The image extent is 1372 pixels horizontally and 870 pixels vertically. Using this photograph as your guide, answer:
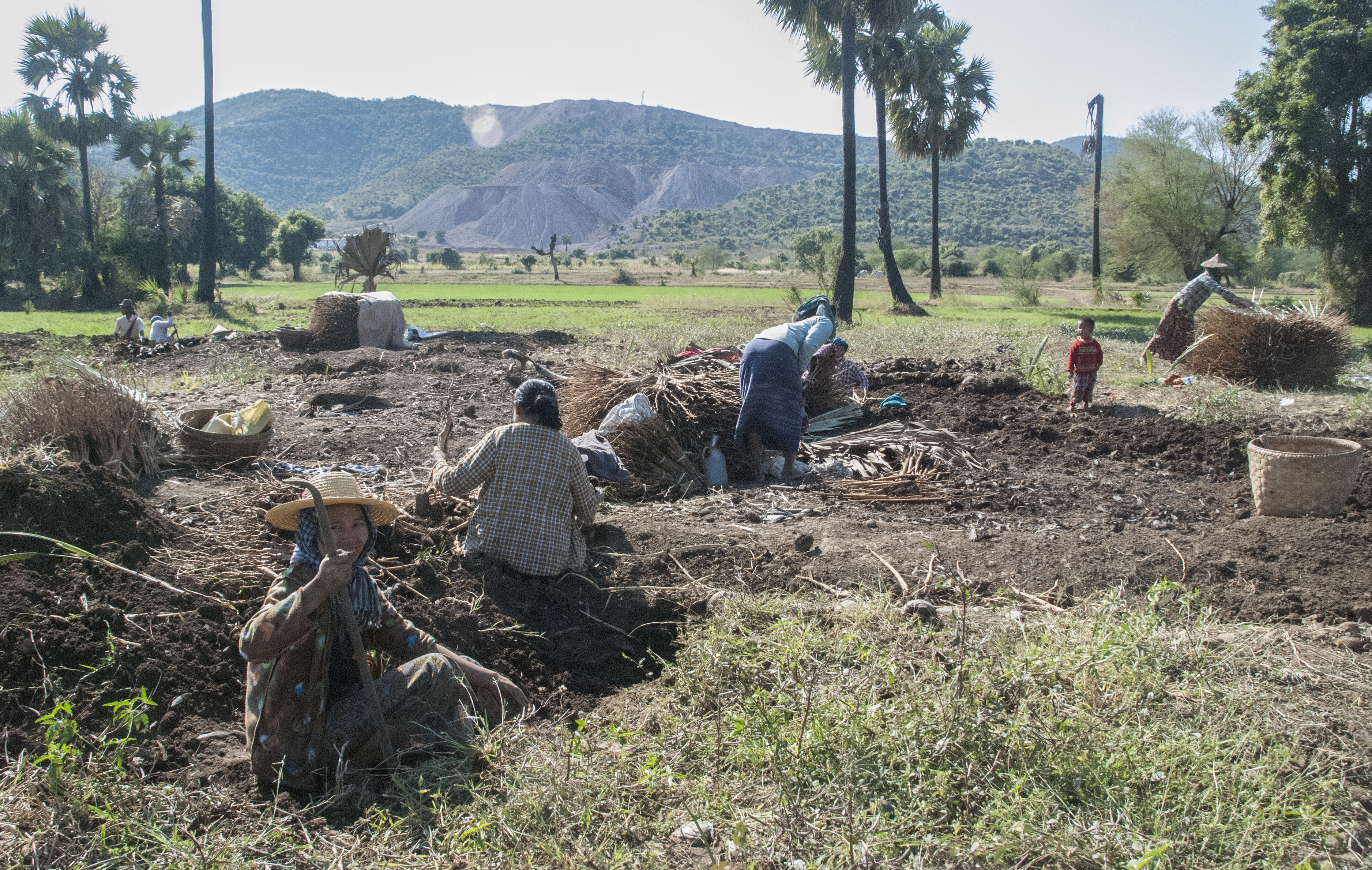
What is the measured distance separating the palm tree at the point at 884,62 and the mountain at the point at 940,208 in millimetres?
59017

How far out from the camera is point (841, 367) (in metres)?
8.24

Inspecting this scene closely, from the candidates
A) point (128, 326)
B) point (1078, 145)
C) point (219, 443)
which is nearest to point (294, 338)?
point (128, 326)

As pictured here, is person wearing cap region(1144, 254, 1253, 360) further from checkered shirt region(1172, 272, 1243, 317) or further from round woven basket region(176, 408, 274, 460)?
round woven basket region(176, 408, 274, 460)

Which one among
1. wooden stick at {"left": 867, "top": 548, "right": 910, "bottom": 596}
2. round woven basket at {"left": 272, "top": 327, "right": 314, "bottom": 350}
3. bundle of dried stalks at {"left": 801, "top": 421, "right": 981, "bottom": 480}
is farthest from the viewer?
round woven basket at {"left": 272, "top": 327, "right": 314, "bottom": 350}

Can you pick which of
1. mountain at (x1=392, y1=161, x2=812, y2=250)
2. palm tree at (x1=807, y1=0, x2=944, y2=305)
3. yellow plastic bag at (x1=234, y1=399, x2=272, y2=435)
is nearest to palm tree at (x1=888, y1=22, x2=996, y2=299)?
palm tree at (x1=807, y1=0, x2=944, y2=305)

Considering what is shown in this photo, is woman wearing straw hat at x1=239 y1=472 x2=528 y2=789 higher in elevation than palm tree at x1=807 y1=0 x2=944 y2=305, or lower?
lower

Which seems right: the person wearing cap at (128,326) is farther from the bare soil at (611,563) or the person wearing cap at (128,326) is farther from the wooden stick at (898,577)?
the wooden stick at (898,577)

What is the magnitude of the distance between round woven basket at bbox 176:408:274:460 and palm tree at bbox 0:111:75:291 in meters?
31.2

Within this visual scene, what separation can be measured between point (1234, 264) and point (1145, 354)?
93.8 feet

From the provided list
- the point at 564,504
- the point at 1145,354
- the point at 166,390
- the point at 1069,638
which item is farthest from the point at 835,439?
the point at 166,390

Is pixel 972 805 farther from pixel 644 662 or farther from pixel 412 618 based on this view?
pixel 412 618

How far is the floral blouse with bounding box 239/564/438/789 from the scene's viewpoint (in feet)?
7.98

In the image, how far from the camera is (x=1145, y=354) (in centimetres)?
1004

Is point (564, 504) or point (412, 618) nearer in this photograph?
point (412, 618)
